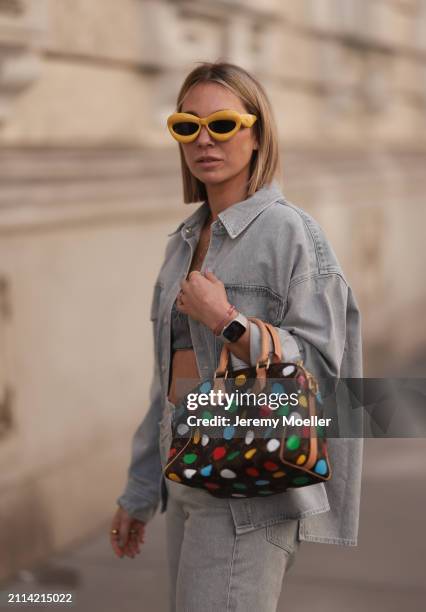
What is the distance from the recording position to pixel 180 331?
2.53m

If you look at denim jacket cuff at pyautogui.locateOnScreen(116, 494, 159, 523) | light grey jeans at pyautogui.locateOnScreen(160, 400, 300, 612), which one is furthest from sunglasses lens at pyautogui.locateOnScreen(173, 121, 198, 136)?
denim jacket cuff at pyautogui.locateOnScreen(116, 494, 159, 523)

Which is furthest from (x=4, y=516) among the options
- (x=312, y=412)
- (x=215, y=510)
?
(x=312, y=412)

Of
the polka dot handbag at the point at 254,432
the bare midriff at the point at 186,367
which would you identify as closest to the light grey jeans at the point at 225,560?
the polka dot handbag at the point at 254,432

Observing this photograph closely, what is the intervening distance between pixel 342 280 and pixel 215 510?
570mm

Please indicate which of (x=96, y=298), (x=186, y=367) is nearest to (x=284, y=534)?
(x=186, y=367)

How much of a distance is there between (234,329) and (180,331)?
30cm

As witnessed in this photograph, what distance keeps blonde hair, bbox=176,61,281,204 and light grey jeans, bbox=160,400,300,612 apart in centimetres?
73

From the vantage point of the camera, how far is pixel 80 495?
5320 mm

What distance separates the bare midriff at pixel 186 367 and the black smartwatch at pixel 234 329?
243 mm

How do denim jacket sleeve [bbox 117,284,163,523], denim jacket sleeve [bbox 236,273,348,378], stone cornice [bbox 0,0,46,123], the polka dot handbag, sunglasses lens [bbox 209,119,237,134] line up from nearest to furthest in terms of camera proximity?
the polka dot handbag
denim jacket sleeve [bbox 236,273,348,378]
sunglasses lens [bbox 209,119,237,134]
denim jacket sleeve [bbox 117,284,163,523]
stone cornice [bbox 0,0,46,123]

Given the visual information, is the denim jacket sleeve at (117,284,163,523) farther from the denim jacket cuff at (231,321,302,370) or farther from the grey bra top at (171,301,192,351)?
the denim jacket cuff at (231,321,302,370)

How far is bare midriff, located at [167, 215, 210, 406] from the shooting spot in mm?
2500

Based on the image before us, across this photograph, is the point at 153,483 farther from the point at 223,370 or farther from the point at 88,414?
the point at 88,414

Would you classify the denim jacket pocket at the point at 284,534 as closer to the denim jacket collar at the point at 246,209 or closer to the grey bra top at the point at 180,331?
the grey bra top at the point at 180,331
